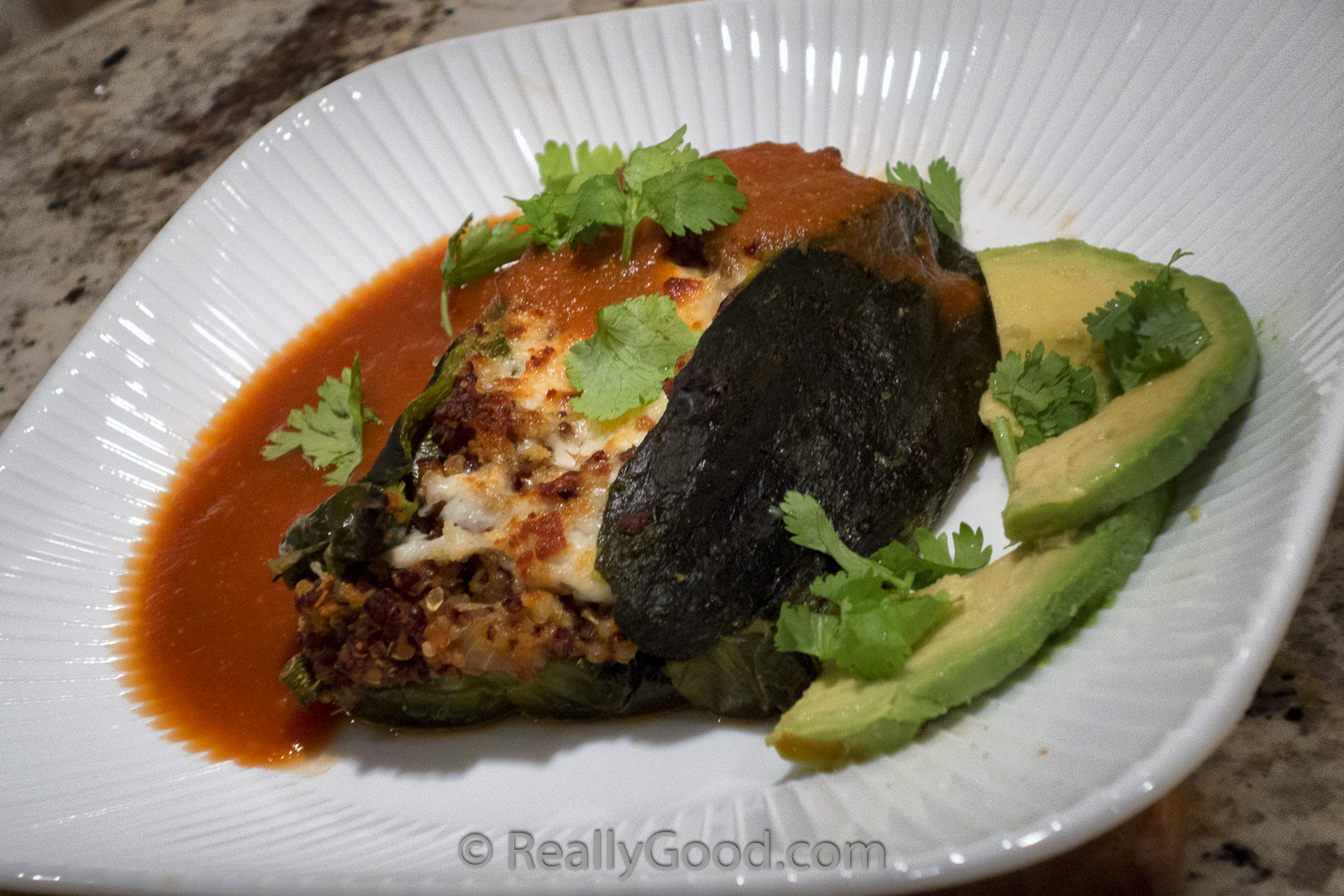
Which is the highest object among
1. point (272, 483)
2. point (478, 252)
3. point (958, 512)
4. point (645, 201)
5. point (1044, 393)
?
point (478, 252)

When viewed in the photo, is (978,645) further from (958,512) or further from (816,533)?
(958,512)

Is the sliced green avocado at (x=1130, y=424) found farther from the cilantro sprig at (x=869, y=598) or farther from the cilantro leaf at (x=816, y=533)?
the cilantro leaf at (x=816, y=533)

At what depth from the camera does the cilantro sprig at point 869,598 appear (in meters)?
1.96

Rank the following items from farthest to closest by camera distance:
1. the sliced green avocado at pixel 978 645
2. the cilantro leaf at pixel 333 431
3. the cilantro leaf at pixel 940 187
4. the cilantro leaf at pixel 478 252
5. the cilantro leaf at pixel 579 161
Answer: the cilantro leaf at pixel 579 161, the cilantro leaf at pixel 478 252, the cilantro leaf at pixel 940 187, the cilantro leaf at pixel 333 431, the sliced green avocado at pixel 978 645

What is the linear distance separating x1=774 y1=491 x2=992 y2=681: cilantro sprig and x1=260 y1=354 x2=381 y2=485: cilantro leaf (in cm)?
152

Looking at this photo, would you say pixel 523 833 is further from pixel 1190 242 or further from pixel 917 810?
pixel 1190 242

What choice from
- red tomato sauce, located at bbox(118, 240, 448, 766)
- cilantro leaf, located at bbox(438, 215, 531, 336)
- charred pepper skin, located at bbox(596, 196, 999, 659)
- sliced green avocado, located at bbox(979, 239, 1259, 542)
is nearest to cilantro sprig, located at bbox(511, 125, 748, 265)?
charred pepper skin, located at bbox(596, 196, 999, 659)

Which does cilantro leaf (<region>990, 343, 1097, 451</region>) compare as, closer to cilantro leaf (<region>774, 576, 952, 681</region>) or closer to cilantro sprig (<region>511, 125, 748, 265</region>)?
cilantro leaf (<region>774, 576, 952, 681</region>)

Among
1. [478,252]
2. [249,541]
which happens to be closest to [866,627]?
[249,541]

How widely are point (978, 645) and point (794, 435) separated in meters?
0.68

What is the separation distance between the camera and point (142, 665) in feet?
8.81

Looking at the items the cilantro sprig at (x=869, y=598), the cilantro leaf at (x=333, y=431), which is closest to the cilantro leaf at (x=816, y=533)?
the cilantro sprig at (x=869, y=598)

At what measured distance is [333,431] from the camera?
310 centimetres

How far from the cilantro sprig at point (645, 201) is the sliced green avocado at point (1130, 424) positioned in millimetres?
960
